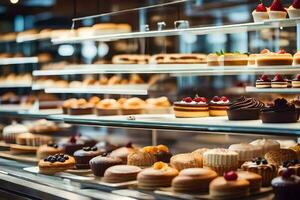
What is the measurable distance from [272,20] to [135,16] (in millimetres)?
3263

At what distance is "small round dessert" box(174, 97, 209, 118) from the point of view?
3786 mm

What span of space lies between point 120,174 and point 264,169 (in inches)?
35.6

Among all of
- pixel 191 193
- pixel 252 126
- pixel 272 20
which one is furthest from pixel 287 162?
pixel 272 20

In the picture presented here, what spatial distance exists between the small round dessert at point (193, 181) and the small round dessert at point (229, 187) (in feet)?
0.38

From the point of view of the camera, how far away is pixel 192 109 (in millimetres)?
3785

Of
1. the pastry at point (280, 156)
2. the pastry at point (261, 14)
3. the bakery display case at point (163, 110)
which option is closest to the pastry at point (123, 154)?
the bakery display case at point (163, 110)

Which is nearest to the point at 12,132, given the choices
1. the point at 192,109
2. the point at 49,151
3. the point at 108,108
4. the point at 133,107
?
the point at 49,151

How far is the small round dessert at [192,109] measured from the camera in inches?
149

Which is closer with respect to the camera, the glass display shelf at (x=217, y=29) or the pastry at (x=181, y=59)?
the glass display shelf at (x=217, y=29)

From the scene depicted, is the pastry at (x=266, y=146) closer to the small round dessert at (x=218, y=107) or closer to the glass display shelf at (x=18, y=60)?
the small round dessert at (x=218, y=107)

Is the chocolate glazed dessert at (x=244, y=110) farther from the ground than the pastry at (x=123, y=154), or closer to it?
farther from the ground

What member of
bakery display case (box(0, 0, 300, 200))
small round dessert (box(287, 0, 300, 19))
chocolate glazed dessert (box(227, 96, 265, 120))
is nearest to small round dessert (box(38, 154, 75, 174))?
bakery display case (box(0, 0, 300, 200))

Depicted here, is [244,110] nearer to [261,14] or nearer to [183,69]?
[261,14]

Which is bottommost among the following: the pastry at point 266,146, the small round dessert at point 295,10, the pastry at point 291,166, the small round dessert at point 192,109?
the pastry at point 291,166
